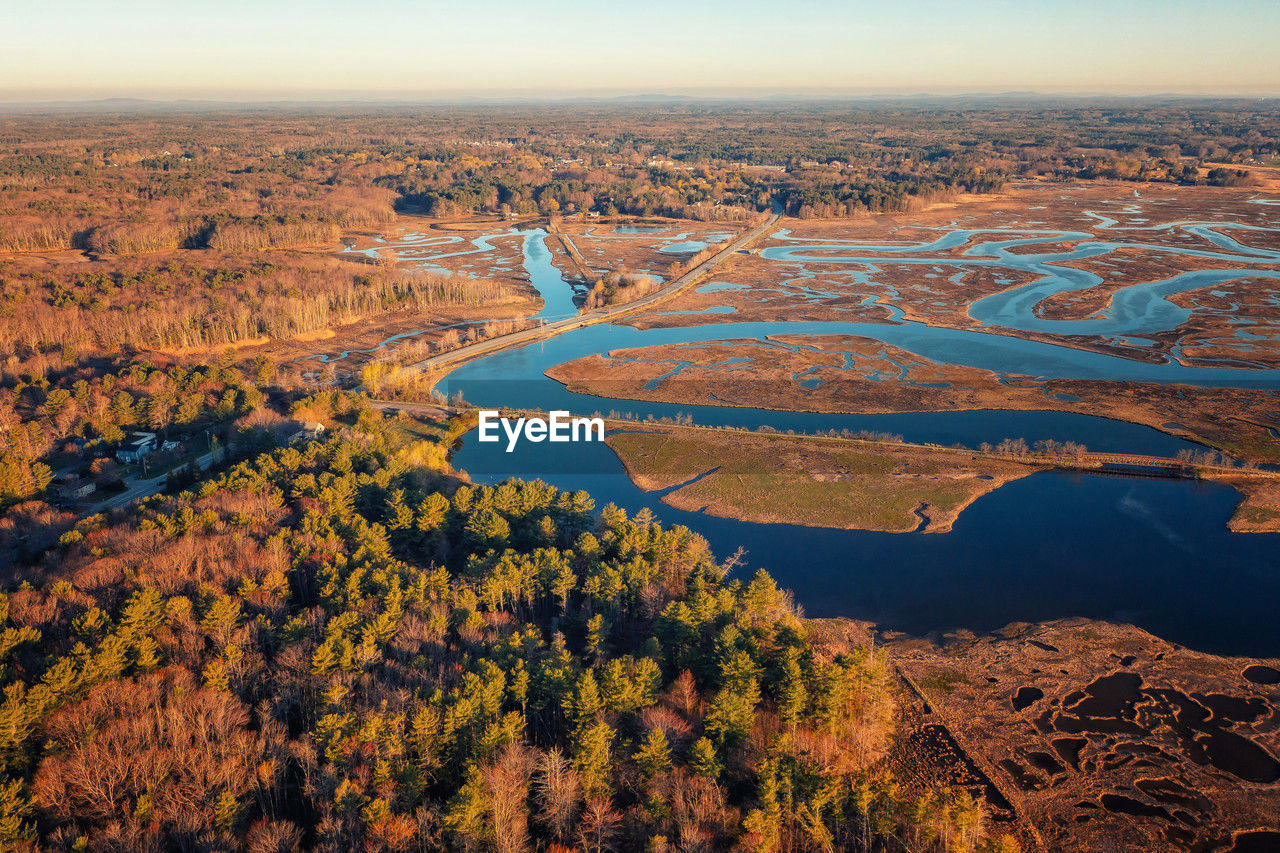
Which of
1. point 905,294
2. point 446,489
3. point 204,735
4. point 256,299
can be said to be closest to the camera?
point 204,735

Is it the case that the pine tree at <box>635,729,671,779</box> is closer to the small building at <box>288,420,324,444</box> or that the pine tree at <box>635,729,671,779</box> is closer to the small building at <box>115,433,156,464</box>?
the small building at <box>288,420,324,444</box>

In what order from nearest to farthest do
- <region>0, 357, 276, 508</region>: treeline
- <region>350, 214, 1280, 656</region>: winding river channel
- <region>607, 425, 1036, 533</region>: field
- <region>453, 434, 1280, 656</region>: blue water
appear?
<region>453, 434, 1280, 656</region>: blue water < <region>350, 214, 1280, 656</region>: winding river channel < <region>607, 425, 1036, 533</region>: field < <region>0, 357, 276, 508</region>: treeline

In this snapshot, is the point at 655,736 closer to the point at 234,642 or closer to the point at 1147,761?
the point at 234,642

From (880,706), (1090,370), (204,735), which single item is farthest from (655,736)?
(1090,370)

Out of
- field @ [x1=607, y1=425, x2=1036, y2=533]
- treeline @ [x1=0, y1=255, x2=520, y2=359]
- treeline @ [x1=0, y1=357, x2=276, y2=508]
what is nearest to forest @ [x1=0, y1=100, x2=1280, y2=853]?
treeline @ [x1=0, y1=357, x2=276, y2=508]

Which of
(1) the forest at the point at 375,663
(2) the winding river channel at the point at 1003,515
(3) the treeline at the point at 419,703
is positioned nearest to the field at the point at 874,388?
(2) the winding river channel at the point at 1003,515

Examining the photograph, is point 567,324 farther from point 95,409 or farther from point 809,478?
point 95,409

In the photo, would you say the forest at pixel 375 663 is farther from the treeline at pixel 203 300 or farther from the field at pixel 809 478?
the treeline at pixel 203 300
